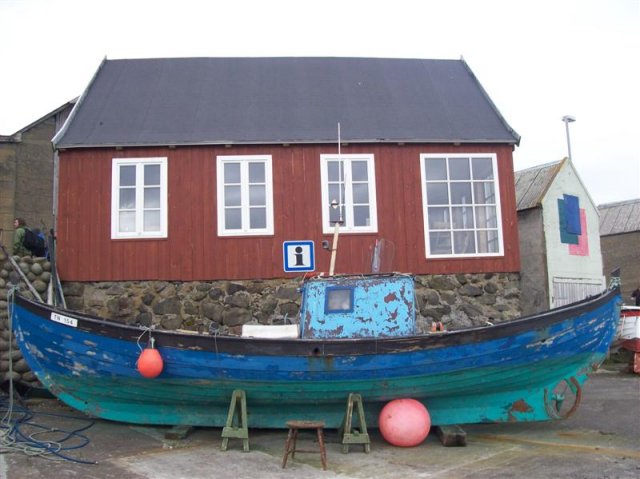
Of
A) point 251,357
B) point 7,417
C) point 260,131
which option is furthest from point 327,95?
point 7,417

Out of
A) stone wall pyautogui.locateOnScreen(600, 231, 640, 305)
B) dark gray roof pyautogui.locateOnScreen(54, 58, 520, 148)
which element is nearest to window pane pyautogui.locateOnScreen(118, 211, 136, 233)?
dark gray roof pyautogui.locateOnScreen(54, 58, 520, 148)

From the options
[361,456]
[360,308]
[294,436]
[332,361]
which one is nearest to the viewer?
[294,436]

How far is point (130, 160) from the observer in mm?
12852

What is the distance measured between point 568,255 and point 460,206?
4447mm

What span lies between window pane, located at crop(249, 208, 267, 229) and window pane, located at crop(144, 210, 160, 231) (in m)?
1.90

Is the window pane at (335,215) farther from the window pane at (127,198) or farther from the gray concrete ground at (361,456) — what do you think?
the gray concrete ground at (361,456)

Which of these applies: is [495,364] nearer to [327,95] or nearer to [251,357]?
[251,357]

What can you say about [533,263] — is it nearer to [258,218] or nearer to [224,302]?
[258,218]

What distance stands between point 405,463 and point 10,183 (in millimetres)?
17923

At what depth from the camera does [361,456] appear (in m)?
A: 7.72

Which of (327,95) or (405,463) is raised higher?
(327,95)

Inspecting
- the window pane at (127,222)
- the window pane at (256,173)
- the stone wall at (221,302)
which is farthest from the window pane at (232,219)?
the window pane at (127,222)

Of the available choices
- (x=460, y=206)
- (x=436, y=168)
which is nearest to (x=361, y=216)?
(x=436, y=168)

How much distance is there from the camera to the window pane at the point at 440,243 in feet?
43.1
